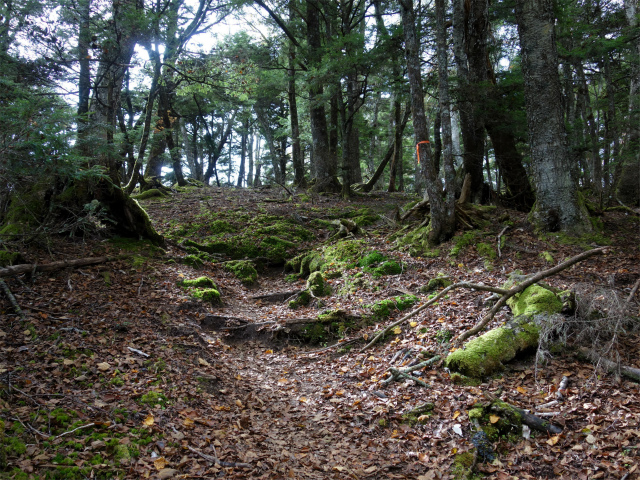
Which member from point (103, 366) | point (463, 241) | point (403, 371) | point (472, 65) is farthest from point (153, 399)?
point (472, 65)

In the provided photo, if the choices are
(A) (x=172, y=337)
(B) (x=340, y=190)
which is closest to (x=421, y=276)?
(A) (x=172, y=337)

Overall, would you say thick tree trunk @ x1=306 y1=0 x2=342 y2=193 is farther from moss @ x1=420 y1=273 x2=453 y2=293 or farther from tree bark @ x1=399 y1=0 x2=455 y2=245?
moss @ x1=420 y1=273 x2=453 y2=293

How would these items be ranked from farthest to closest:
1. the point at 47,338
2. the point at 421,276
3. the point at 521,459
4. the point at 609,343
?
the point at 421,276, the point at 47,338, the point at 609,343, the point at 521,459

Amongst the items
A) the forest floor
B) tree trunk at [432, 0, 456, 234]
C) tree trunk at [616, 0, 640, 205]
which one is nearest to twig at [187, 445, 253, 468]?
the forest floor

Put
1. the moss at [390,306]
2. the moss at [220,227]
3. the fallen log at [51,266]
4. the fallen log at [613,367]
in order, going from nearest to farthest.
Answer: the fallen log at [613,367] < the fallen log at [51,266] < the moss at [390,306] < the moss at [220,227]

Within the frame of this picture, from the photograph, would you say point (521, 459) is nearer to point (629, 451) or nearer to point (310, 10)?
point (629, 451)

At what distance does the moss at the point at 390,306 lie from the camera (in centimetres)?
667

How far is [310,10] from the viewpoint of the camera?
48.7ft

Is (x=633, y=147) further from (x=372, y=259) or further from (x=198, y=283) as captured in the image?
(x=198, y=283)

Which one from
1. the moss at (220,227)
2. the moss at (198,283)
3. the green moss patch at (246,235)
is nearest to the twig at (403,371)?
the moss at (198,283)

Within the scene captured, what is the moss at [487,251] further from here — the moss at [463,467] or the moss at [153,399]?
the moss at [153,399]

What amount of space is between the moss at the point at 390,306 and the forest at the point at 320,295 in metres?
0.11

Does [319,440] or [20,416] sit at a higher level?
[20,416]

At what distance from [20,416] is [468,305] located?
5.72m
